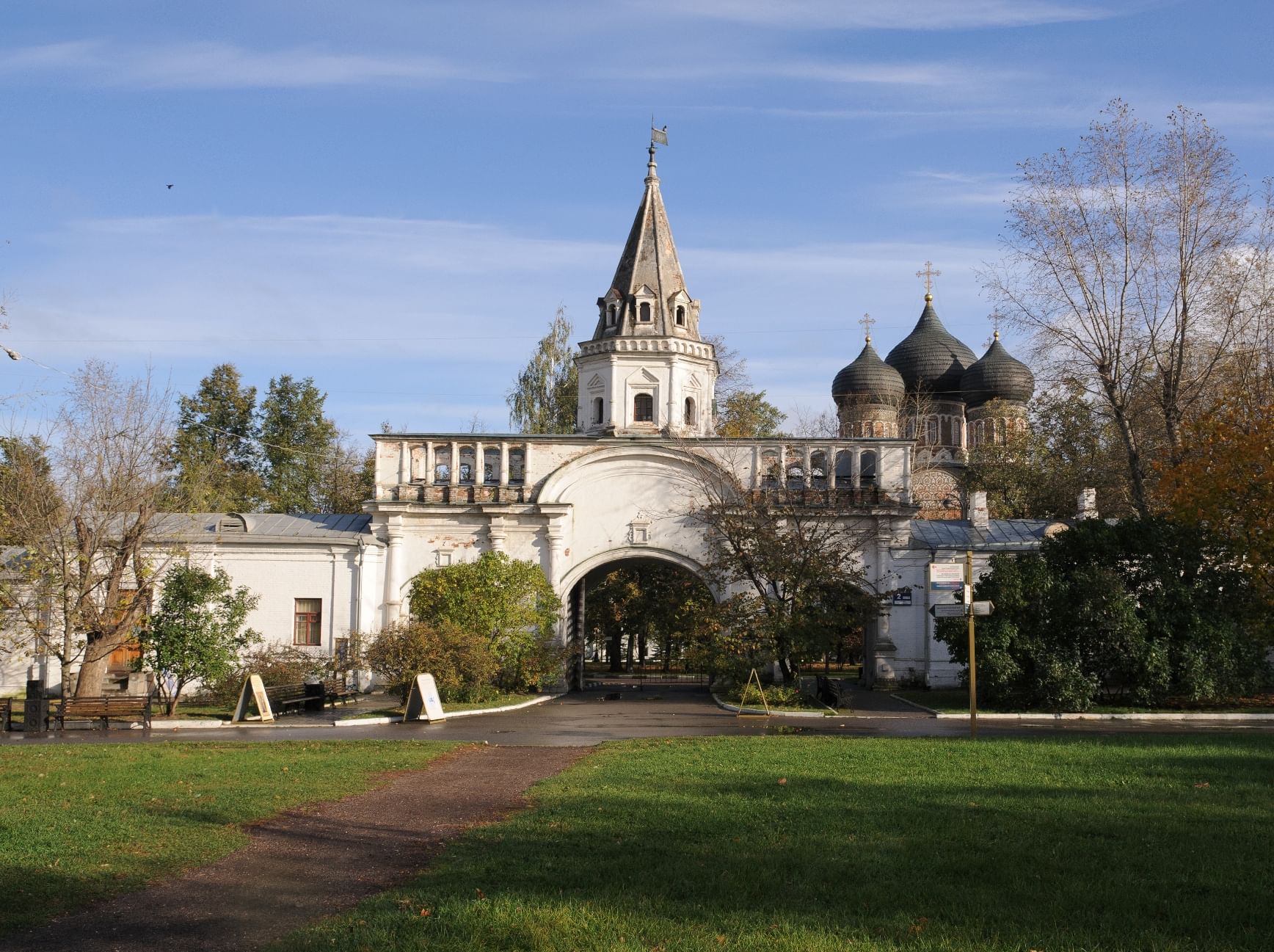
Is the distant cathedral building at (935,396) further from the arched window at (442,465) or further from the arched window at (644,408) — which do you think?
the arched window at (442,465)

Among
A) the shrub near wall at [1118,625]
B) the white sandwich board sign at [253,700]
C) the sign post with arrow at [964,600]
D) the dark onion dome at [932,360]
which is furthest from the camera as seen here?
the dark onion dome at [932,360]

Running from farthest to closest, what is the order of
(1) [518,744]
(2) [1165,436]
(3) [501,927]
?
(2) [1165,436] → (1) [518,744] → (3) [501,927]

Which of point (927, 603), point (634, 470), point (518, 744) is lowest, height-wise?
point (518, 744)

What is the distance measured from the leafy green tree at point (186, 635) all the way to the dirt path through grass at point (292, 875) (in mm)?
14227

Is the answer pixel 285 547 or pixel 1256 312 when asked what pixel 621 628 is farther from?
pixel 1256 312

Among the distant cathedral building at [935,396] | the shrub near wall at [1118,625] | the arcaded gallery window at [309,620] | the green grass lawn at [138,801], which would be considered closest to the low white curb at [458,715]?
the green grass lawn at [138,801]

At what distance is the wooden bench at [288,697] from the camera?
26.9 metres

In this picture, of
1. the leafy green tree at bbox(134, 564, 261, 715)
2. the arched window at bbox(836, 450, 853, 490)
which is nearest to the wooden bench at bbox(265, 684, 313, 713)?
the leafy green tree at bbox(134, 564, 261, 715)

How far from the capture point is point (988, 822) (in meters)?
11.4

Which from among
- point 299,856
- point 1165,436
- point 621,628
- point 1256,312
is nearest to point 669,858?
point 299,856

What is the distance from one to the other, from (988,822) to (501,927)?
548 cm

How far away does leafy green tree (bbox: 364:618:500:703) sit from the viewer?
28.6 metres

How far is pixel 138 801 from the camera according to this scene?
13227 mm

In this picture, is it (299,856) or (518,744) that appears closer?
(299,856)
